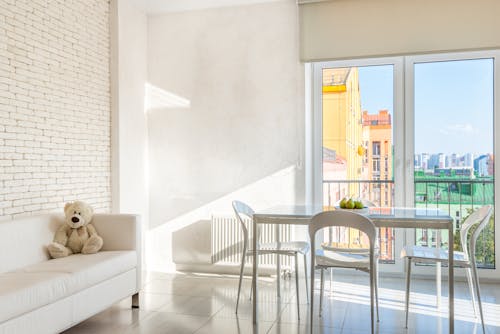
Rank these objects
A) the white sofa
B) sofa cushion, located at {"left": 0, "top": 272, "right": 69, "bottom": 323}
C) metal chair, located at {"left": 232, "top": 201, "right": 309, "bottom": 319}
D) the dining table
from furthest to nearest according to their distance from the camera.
→ metal chair, located at {"left": 232, "top": 201, "right": 309, "bottom": 319} → the dining table → the white sofa → sofa cushion, located at {"left": 0, "top": 272, "right": 69, "bottom": 323}

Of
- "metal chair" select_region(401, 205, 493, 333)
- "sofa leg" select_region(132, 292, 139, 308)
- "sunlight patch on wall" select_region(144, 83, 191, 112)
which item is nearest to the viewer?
"metal chair" select_region(401, 205, 493, 333)

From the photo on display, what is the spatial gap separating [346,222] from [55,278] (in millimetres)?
1828

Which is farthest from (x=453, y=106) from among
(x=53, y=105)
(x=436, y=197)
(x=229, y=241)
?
(x=53, y=105)

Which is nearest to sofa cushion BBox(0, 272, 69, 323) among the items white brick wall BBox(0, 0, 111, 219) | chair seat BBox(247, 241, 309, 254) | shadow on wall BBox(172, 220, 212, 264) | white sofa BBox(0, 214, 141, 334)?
white sofa BBox(0, 214, 141, 334)

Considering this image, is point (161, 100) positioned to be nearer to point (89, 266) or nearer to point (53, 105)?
point (53, 105)

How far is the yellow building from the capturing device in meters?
4.96

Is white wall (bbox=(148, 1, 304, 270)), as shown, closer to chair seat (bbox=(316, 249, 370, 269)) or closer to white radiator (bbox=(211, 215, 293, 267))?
white radiator (bbox=(211, 215, 293, 267))

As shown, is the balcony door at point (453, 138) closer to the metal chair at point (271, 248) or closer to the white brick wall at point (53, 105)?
the metal chair at point (271, 248)

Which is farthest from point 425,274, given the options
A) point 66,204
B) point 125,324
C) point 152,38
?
point 152,38

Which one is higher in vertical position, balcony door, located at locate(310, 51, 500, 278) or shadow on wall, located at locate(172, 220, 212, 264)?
balcony door, located at locate(310, 51, 500, 278)

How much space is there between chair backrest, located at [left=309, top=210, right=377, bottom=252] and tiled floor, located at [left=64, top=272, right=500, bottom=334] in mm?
764

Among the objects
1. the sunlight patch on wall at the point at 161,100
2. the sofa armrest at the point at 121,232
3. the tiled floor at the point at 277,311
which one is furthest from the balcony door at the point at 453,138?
the sofa armrest at the point at 121,232

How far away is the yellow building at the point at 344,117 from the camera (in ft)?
16.3

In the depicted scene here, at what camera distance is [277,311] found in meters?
3.71
